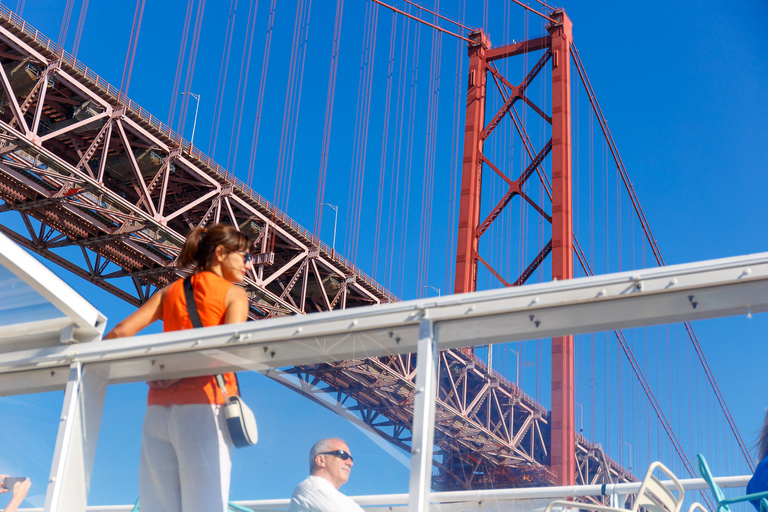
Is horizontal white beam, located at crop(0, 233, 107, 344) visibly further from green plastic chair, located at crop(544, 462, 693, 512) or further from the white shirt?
green plastic chair, located at crop(544, 462, 693, 512)

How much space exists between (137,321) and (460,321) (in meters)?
0.90

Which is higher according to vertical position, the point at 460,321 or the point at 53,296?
the point at 53,296

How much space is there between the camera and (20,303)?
7.02 ft

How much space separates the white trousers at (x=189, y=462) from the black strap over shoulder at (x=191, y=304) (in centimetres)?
25

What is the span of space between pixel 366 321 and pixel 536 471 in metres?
1.11

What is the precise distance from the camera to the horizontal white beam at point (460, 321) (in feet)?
5.33

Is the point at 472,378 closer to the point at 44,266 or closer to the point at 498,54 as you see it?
the point at 44,266

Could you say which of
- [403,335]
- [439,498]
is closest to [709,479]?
[439,498]

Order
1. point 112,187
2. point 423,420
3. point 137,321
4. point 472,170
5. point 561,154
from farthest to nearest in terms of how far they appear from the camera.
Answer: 1. point 112,187
2. point 472,170
3. point 561,154
4. point 137,321
5. point 423,420

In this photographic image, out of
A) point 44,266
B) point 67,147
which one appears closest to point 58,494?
point 44,266

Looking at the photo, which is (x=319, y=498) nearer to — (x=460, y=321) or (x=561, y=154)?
(x=460, y=321)

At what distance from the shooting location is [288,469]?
190 cm

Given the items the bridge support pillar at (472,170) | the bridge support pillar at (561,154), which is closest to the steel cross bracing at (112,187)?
the bridge support pillar at (472,170)

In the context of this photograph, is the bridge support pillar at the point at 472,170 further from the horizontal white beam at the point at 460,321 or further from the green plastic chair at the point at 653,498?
the horizontal white beam at the point at 460,321
